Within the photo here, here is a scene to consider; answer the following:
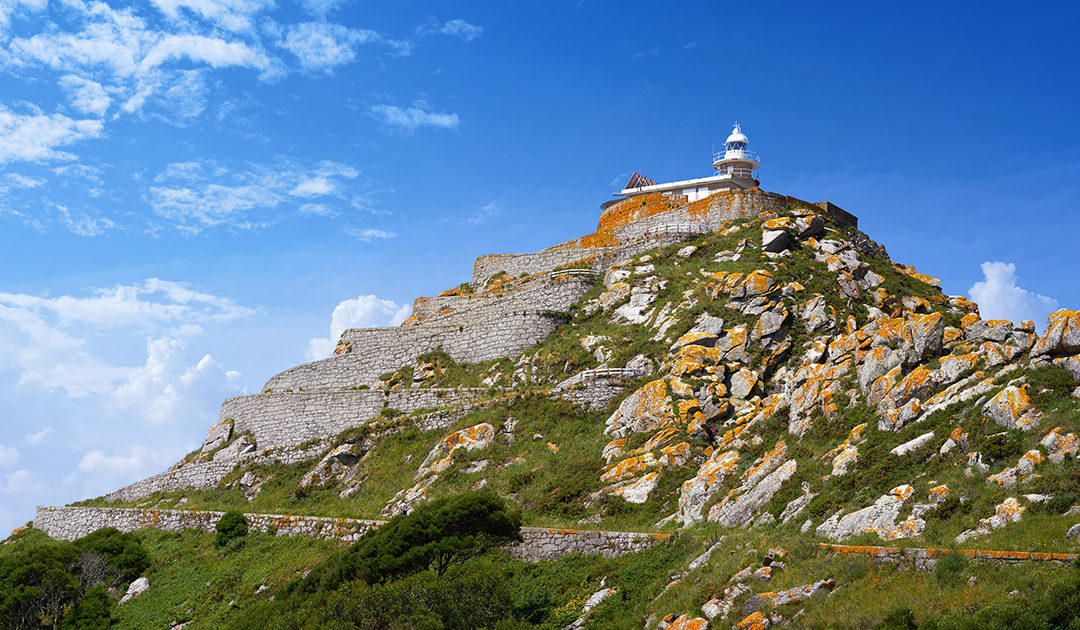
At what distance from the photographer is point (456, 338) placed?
4684 centimetres

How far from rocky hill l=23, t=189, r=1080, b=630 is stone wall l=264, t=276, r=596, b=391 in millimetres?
135

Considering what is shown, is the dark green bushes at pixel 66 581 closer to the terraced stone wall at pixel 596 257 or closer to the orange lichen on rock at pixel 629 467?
the orange lichen on rock at pixel 629 467

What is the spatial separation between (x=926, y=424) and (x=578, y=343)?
2041 cm

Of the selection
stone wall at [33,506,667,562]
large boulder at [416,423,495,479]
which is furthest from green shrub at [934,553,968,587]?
large boulder at [416,423,495,479]

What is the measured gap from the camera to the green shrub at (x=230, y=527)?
35125mm

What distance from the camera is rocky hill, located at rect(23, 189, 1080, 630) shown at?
19.6 metres

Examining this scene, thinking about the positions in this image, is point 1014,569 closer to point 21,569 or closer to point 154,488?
point 21,569

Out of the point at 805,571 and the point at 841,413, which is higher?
the point at 841,413

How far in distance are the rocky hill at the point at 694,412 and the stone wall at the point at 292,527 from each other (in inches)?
5.5

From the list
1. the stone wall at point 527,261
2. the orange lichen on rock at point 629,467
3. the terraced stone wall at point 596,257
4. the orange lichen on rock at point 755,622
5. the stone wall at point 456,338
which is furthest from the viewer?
the stone wall at point 527,261

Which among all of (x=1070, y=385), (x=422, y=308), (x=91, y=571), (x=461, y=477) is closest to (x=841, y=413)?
(x=1070, y=385)

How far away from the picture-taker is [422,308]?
56.5m

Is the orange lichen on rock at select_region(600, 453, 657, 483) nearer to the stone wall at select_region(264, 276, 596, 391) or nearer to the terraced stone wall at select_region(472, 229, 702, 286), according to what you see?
the stone wall at select_region(264, 276, 596, 391)

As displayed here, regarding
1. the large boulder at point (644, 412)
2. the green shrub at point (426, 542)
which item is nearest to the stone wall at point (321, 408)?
the large boulder at point (644, 412)
